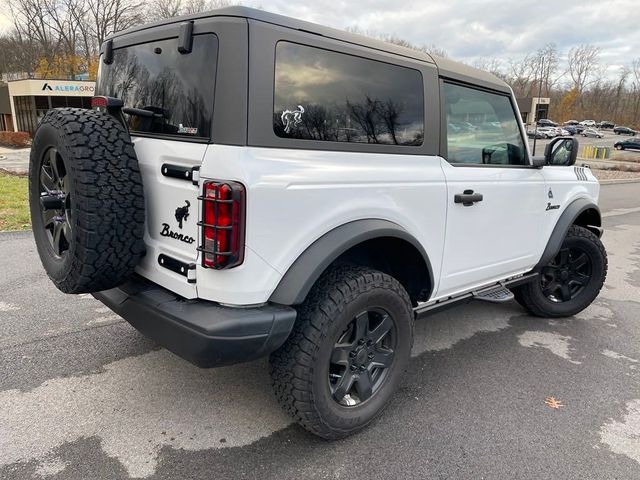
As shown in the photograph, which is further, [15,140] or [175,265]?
[15,140]

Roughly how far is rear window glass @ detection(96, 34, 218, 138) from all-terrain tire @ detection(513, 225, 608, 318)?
11.0ft

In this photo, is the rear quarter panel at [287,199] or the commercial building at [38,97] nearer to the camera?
the rear quarter panel at [287,199]

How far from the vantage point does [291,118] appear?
2.21 m

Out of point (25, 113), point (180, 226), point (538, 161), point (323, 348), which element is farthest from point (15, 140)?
point (323, 348)

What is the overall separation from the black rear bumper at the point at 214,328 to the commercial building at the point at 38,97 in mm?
32046

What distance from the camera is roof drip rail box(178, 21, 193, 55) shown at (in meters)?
2.18

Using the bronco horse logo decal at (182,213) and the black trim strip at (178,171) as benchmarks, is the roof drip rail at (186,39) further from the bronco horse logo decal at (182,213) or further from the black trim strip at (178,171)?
the bronco horse logo decal at (182,213)

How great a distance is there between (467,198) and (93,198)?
2.14 meters

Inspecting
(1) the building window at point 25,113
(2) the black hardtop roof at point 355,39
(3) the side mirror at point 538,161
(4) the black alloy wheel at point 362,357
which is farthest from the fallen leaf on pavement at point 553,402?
(1) the building window at point 25,113

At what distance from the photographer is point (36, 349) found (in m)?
3.36

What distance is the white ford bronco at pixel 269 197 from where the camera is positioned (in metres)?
2.07

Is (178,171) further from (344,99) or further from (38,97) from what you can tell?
(38,97)

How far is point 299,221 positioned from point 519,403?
192 cm

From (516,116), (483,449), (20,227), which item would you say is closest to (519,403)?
(483,449)
